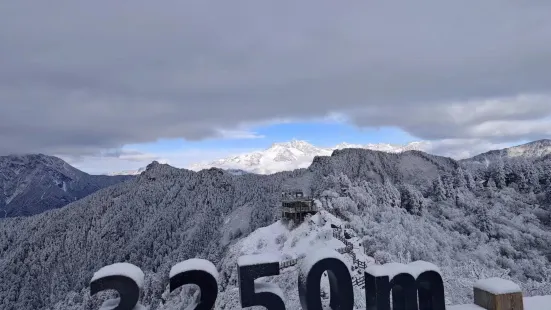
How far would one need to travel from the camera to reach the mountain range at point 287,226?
179 feet

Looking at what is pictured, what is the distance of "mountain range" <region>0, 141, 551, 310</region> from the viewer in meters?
54.5

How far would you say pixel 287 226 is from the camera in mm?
59562

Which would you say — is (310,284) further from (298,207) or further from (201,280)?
(298,207)

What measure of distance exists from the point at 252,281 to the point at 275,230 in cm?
5592

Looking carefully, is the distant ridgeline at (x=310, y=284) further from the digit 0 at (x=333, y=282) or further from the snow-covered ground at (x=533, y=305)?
the snow-covered ground at (x=533, y=305)

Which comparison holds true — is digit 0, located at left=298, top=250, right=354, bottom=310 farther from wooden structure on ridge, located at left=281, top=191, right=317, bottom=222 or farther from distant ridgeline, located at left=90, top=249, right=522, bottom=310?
wooden structure on ridge, located at left=281, top=191, right=317, bottom=222

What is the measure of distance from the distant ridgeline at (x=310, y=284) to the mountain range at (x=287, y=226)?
60.4 feet

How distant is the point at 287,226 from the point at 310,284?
176 feet

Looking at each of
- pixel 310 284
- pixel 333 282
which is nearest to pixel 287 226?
pixel 333 282

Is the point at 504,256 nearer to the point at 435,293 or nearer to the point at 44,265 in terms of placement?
the point at 435,293

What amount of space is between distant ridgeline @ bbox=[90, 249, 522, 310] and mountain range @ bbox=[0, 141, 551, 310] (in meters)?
18.4

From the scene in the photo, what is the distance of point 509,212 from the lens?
255 ft

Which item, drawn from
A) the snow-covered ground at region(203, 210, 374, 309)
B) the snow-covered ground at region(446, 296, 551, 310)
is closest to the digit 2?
the snow-covered ground at region(446, 296, 551, 310)

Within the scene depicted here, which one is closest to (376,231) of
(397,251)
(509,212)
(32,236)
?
(397,251)
